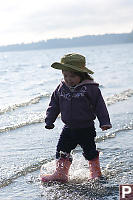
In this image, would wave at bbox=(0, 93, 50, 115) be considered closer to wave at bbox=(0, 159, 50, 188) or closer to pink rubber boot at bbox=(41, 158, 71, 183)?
wave at bbox=(0, 159, 50, 188)

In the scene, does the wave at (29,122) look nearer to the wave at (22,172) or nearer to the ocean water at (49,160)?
the ocean water at (49,160)

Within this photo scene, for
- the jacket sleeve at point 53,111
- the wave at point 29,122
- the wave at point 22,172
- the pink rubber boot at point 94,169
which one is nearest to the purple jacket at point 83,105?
the jacket sleeve at point 53,111

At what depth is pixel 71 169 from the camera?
557cm

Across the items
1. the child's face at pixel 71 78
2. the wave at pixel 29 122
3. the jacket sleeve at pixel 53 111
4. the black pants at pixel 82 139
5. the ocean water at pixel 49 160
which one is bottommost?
the wave at pixel 29 122

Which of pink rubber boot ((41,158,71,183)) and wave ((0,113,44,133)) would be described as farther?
wave ((0,113,44,133))

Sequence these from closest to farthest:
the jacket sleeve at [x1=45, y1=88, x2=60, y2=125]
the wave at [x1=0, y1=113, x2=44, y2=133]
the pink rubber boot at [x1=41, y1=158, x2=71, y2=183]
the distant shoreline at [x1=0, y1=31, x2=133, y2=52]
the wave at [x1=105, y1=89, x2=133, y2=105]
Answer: the pink rubber boot at [x1=41, y1=158, x2=71, y2=183], the jacket sleeve at [x1=45, y1=88, x2=60, y2=125], the wave at [x1=0, y1=113, x2=44, y2=133], the wave at [x1=105, y1=89, x2=133, y2=105], the distant shoreline at [x1=0, y1=31, x2=133, y2=52]

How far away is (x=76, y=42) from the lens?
16562 centimetres

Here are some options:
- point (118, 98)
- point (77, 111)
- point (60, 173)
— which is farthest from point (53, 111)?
point (118, 98)

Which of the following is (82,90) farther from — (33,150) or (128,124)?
(128,124)

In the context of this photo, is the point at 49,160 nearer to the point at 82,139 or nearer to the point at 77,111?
the point at 82,139

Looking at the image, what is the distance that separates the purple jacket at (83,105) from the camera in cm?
496

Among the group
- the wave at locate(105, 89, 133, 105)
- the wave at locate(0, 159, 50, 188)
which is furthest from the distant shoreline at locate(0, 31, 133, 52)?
the wave at locate(0, 159, 50, 188)

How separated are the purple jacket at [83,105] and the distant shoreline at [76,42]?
512 ft

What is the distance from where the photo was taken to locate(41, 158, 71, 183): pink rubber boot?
199 inches
